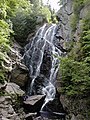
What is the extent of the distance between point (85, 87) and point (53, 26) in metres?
12.5

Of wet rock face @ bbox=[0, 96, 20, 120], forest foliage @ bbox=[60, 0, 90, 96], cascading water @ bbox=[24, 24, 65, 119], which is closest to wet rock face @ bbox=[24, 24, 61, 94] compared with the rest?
cascading water @ bbox=[24, 24, 65, 119]

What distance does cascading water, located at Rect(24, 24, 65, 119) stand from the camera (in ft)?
49.0

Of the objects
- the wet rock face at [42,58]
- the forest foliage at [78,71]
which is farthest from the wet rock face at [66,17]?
the forest foliage at [78,71]

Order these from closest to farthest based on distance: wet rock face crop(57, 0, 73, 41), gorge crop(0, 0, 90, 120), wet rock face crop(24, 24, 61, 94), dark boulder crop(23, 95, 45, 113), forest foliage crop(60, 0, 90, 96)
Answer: forest foliage crop(60, 0, 90, 96), gorge crop(0, 0, 90, 120), dark boulder crop(23, 95, 45, 113), wet rock face crop(57, 0, 73, 41), wet rock face crop(24, 24, 61, 94)

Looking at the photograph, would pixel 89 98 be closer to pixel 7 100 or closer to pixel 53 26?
pixel 7 100

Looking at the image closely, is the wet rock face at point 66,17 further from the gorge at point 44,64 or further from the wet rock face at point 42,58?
the wet rock face at point 42,58

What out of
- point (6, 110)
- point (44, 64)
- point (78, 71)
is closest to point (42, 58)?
point (44, 64)

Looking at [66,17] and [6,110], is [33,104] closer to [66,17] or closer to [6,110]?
[6,110]

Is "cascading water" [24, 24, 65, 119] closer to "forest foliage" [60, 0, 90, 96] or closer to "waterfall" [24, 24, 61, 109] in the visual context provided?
"waterfall" [24, 24, 61, 109]

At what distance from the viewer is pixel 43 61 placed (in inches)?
651

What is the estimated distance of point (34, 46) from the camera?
→ 704 inches

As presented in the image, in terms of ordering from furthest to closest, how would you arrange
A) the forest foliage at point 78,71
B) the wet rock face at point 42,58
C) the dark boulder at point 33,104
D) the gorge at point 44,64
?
the wet rock face at point 42,58
the dark boulder at point 33,104
the gorge at point 44,64
the forest foliage at point 78,71

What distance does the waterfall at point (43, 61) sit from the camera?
15.0 m

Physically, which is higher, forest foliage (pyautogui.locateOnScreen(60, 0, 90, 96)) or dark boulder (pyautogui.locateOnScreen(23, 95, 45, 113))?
forest foliage (pyautogui.locateOnScreen(60, 0, 90, 96))
